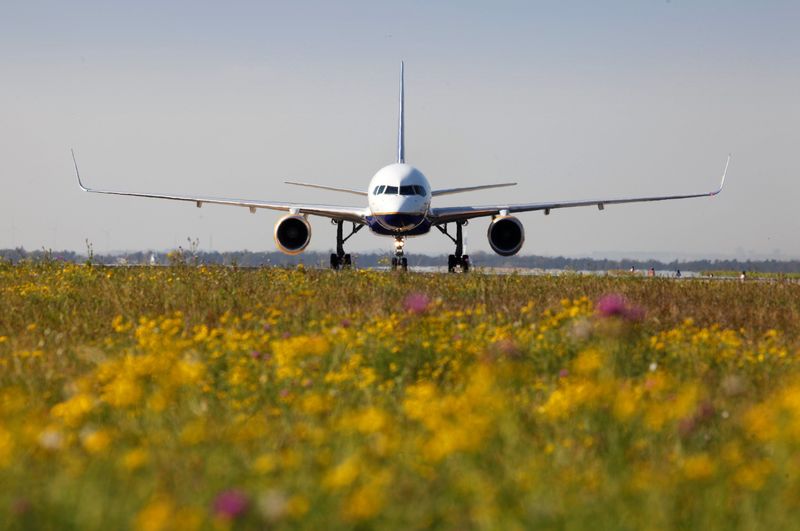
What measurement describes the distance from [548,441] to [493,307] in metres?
6.82

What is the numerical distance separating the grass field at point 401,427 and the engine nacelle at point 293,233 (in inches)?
736

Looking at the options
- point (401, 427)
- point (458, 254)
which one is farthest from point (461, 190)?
point (401, 427)

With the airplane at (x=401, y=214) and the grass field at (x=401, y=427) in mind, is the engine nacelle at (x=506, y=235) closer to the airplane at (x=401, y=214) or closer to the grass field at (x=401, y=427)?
the airplane at (x=401, y=214)

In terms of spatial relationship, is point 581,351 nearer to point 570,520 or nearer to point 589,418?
point 589,418

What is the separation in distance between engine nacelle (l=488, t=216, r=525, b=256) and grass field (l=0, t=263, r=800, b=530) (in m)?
19.5

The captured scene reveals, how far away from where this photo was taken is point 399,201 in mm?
29359

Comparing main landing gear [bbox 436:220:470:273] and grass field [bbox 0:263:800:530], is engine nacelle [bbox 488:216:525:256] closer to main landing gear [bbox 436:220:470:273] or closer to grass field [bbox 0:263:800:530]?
main landing gear [bbox 436:220:470:273]

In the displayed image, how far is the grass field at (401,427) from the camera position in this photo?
3.13 m

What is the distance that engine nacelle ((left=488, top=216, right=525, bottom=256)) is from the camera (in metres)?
29.5

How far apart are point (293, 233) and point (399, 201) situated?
11.9ft

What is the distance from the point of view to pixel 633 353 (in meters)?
7.45

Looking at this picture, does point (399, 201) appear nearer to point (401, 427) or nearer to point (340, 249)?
point (340, 249)

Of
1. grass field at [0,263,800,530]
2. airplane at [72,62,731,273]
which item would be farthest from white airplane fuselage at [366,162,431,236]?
grass field at [0,263,800,530]

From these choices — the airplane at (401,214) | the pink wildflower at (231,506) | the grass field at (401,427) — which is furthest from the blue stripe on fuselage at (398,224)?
the pink wildflower at (231,506)
